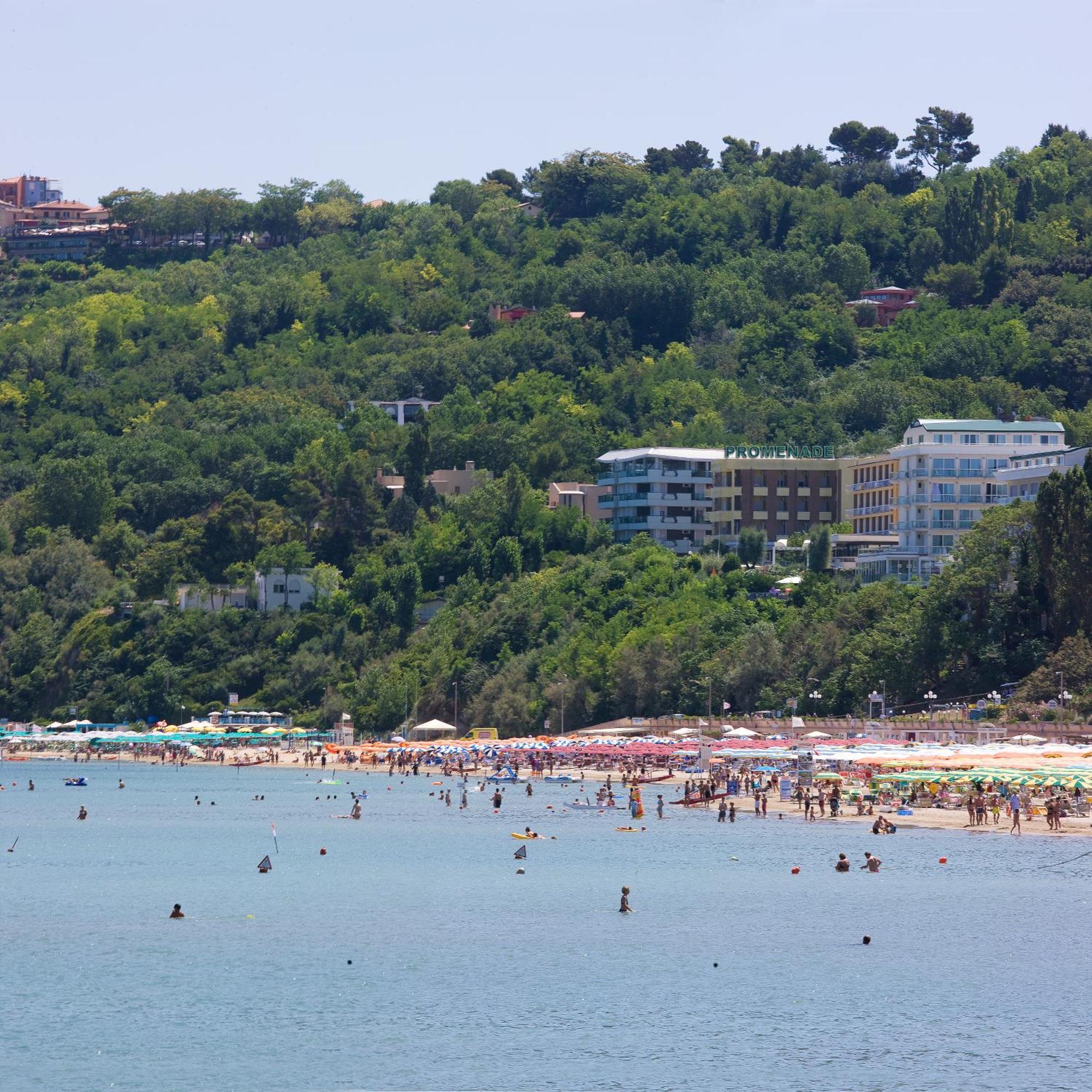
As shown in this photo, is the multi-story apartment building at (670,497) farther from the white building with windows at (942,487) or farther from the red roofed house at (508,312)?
the red roofed house at (508,312)

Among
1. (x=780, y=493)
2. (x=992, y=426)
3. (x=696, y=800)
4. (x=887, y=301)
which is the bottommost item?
(x=696, y=800)

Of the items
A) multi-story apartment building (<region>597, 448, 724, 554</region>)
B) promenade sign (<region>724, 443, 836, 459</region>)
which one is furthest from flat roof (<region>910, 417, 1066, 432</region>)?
multi-story apartment building (<region>597, 448, 724, 554</region>)

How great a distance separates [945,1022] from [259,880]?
2714 cm

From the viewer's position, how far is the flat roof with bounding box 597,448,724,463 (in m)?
146

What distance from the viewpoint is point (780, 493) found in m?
142

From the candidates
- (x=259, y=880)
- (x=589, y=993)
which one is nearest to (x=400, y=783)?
(x=259, y=880)

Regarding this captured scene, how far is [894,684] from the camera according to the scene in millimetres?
95125

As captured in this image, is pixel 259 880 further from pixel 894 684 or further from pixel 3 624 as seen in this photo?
pixel 3 624

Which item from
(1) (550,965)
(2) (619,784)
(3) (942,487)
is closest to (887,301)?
(3) (942,487)

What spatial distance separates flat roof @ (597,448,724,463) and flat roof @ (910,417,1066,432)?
20.5m

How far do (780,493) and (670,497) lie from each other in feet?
28.4

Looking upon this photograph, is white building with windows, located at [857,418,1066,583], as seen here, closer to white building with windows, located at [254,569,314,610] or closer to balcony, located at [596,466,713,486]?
balcony, located at [596,466,713,486]

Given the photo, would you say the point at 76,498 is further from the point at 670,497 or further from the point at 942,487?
the point at 942,487

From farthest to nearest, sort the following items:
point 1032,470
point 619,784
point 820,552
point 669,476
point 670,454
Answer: point 669,476, point 670,454, point 820,552, point 1032,470, point 619,784
